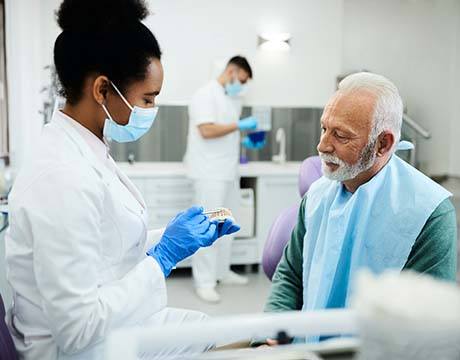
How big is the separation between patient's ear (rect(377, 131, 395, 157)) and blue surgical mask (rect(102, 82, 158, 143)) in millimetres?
621

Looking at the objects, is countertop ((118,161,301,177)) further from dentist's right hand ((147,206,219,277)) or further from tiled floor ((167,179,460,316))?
dentist's right hand ((147,206,219,277))

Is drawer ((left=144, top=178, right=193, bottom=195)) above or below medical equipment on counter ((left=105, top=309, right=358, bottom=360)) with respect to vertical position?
below

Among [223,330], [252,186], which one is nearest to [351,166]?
[223,330]

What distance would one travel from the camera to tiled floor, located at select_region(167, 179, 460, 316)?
2.95m

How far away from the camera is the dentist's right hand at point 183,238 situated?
123 cm

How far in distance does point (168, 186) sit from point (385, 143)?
7.48ft

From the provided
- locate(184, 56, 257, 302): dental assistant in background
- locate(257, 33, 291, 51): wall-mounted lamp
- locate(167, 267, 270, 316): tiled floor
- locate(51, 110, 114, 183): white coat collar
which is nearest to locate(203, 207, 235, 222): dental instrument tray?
locate(51, 110, 114, 183): white coat collar

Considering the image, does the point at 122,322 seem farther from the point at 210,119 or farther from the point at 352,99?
the point at 210,119

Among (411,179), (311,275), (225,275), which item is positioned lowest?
(225,275)

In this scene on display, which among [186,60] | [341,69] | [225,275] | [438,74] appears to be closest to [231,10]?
[186,60]

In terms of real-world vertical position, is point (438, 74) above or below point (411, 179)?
above

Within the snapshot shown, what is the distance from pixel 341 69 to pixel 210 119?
174cm

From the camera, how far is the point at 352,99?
1217 mm

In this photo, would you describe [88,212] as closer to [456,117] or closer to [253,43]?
[253,43]
